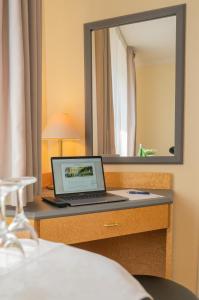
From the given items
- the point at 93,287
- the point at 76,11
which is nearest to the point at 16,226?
the point at 93,287

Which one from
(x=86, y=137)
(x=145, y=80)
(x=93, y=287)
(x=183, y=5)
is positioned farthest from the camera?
(x=86, y=137)

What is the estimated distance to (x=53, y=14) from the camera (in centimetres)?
199

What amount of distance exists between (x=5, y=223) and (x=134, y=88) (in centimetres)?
142

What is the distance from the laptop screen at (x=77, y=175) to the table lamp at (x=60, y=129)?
0.27 meters

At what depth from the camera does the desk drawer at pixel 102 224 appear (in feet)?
4.03

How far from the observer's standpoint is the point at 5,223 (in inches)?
22.4

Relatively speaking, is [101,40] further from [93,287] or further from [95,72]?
[93,287]

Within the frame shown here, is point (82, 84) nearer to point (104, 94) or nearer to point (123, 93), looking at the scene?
point (104, 94)

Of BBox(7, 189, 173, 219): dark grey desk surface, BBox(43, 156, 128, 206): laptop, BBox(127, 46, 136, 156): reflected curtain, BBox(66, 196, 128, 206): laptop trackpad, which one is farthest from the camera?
BBox(127, 46, 136, 156): reflected curtain

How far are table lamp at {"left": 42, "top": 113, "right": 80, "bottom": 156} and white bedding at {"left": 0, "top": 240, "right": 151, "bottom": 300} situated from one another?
3.93ft

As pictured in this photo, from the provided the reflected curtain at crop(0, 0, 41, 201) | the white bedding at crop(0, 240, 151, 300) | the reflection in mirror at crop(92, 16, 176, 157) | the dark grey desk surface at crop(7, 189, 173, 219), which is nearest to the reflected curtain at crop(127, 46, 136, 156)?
the reflection in mirror at crop(92, 16, 176, 157)

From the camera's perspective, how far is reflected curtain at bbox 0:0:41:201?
3.94 feet

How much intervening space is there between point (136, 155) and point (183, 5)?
3.06 ft

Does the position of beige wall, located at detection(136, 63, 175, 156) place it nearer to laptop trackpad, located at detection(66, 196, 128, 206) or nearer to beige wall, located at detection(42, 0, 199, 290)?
beige wall, located at detection(42, 0, 199, 290)
